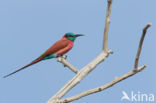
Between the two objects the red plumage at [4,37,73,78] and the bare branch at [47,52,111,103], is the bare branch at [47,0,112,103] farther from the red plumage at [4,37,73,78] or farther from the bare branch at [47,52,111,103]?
the red plumage at [4,37,73,78]

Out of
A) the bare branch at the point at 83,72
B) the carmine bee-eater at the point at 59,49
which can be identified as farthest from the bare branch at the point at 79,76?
the carmine bee-eater at the point at 59,49

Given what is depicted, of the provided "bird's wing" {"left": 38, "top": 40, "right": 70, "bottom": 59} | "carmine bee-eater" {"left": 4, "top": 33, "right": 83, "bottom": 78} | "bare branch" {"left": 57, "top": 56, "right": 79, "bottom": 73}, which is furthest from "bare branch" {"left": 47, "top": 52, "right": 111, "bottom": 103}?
"bird's wing" {"left": 38, "top": 40, "right": 70, "bottom": 59}

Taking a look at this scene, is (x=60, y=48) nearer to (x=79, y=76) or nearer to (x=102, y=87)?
(x=79, y=76)

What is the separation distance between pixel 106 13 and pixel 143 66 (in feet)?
1.96

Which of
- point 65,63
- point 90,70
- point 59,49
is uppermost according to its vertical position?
point 59,49

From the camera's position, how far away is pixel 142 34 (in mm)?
2939

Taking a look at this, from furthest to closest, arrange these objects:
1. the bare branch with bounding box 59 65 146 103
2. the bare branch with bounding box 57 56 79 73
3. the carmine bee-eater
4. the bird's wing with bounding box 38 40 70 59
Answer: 1. the bird's wing with bounding box 38 40 70 59
2. the carmine bee-eater
3. the bare branch with bounding box 57 56 79 73
4. the bare branch with bounding box 59 65 146 103

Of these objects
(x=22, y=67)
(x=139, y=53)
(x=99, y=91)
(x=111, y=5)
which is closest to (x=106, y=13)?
(x=111, y=5)

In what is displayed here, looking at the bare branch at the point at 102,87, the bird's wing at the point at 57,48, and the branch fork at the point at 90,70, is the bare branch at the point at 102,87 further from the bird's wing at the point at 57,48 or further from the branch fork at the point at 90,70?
the bird's wing at the point at 57,48

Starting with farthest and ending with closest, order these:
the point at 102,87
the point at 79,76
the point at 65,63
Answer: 1. the point at 65,63
2. the point at 79,76
3. the point at 102,87

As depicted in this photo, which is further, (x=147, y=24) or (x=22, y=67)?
(x=22, y=67)

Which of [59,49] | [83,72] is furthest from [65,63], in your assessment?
[59,49]

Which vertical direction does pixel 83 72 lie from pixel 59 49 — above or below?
below

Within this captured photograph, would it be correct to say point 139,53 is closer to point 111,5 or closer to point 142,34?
point 142,34
